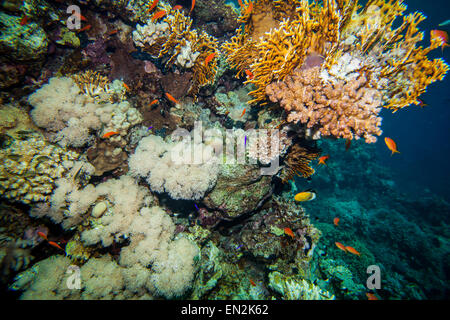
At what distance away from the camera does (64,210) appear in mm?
3490

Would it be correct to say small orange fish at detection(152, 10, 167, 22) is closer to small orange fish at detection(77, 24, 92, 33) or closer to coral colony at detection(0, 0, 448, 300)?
coral colony at detection(0, 0, 448, 300)

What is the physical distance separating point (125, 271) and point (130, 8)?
6369 millimetres

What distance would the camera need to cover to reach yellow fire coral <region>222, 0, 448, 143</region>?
3389 mm

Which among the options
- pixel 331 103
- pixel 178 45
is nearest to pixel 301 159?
pixel 331 103

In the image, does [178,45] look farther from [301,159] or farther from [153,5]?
[301,159]

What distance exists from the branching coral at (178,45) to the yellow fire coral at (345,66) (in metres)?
1.69

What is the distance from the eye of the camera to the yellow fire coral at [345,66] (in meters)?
3.39

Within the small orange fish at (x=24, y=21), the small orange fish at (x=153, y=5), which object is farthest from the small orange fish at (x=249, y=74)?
the small orange fish at (x=24, y=21)

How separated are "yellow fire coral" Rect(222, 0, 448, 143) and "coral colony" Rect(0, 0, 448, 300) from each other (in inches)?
1.1

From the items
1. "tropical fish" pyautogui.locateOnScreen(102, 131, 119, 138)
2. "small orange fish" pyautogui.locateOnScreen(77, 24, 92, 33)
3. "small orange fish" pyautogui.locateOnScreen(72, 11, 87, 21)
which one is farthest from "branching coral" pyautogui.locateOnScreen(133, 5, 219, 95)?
"tropical fish" pyautogui.locateOnScreen(102, 131, 119, 138)

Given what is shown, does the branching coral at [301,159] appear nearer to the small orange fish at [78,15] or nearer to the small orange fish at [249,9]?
the small orange fish at [249,9]

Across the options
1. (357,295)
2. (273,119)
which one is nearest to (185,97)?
(273,119)

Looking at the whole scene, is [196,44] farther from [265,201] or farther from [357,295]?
[357,295]

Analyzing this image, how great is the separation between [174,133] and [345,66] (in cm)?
404
